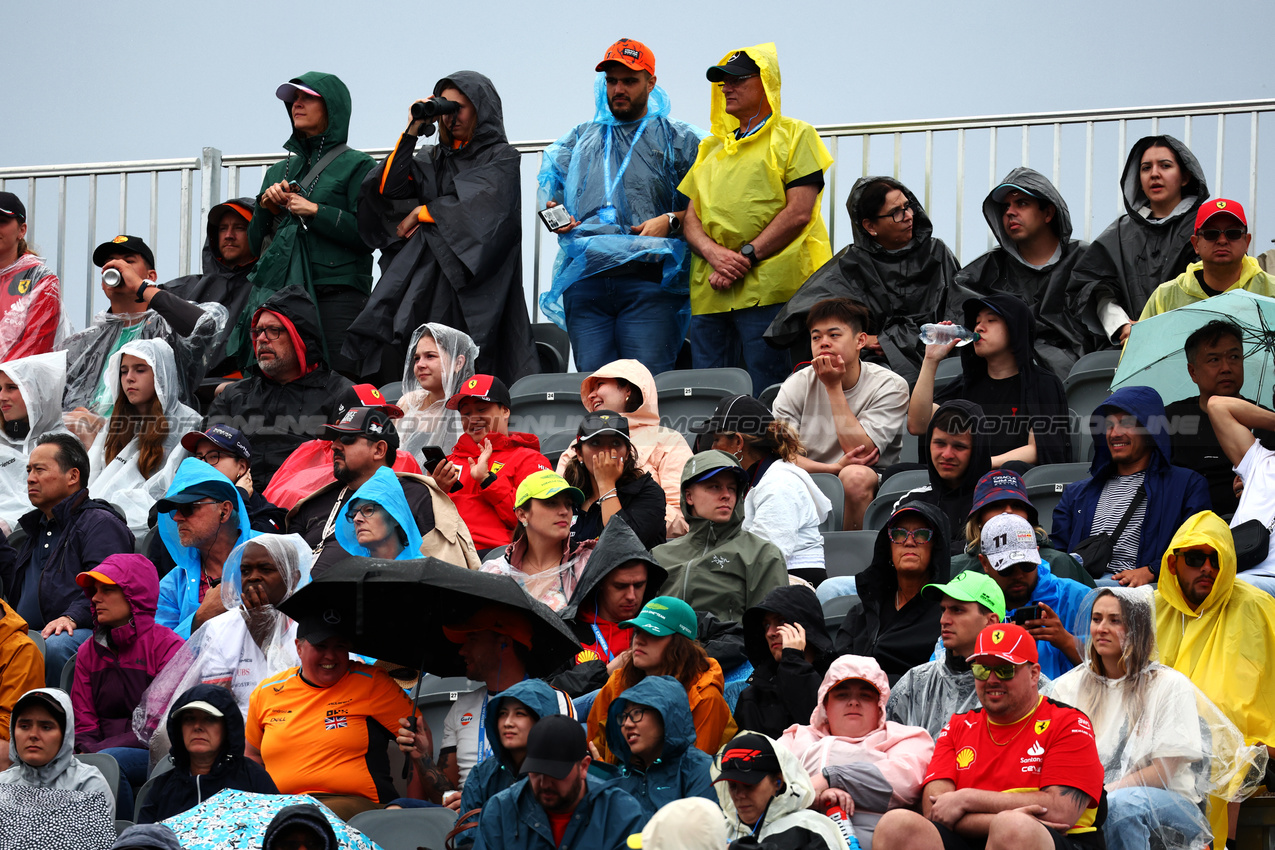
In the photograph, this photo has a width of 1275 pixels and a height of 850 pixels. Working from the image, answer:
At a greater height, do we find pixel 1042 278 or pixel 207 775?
pixel 1042 278

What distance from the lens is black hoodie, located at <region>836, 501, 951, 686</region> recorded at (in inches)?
227

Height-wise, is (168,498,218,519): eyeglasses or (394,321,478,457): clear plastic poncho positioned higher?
(394,321,478,457): clear plastic poncho

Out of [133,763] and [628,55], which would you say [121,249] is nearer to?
[628,55]

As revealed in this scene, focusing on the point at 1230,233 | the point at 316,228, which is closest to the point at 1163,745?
the point at 1230,233

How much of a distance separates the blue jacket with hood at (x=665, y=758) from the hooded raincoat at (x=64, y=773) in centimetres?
176

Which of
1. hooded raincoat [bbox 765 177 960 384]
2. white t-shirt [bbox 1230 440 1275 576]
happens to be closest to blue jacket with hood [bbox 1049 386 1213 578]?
white t-shirt [bbox 1230 440 1275 576]

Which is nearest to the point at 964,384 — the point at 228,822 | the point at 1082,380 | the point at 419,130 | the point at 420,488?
the point at 1082,380

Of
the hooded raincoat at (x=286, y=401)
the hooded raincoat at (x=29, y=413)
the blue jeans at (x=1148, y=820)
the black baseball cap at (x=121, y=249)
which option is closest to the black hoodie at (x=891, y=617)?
the blue jeans at (x=1148, y=820)

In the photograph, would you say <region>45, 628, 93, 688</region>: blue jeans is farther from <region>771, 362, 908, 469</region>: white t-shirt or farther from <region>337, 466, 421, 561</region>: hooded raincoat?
<region>771, 362, 908, 469</region>: white t-shirt

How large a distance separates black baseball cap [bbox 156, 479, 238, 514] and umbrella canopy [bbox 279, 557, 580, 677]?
1.36 metres

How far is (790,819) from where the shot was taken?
4.64 m

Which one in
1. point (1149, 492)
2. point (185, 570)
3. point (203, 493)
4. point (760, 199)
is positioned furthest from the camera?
point (760, 199)

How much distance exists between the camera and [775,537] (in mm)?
6629

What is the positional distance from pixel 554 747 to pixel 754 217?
15.4 feet
